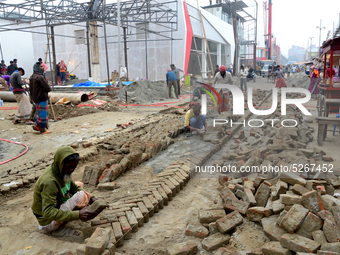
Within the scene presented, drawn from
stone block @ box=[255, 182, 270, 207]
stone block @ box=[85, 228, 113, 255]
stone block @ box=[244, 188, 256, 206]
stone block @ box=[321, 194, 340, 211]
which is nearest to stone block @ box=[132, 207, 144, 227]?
stone block @ box=[85, 228, 113, 255]

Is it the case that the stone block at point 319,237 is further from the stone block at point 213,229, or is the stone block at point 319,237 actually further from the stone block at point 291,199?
the stone block at point 213,229

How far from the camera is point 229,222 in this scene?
2588 mm

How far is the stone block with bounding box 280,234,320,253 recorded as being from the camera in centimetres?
209

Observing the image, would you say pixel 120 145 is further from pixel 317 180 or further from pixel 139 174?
pixel 317 180

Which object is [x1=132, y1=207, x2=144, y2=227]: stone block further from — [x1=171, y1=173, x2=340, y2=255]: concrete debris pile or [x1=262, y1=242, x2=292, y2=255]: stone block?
[x1=262, y1=242, x2=292, y2=255]: stone block

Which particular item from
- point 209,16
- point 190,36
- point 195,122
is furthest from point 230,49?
point 195,122

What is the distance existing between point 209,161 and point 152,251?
2.56m

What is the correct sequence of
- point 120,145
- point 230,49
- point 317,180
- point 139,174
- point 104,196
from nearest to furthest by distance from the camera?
1. point 317,180
2. point 104,196
3. point 139,174
4. point 120,145
5. point 230,49

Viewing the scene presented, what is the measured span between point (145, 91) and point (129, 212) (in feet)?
36.9

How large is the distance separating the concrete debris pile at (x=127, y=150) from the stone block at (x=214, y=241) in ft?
5.34

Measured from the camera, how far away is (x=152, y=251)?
8.00 ft

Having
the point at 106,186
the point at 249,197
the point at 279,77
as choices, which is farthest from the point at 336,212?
the point at 279,77

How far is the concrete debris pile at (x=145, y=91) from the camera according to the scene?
12756mm

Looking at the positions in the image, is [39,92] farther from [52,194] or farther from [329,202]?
[329,202]
